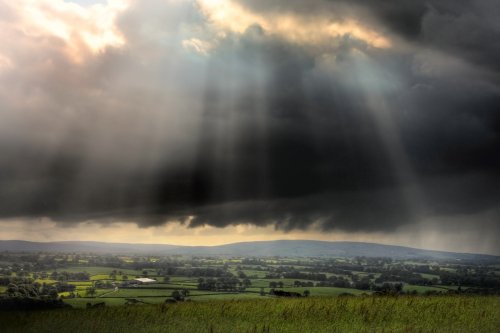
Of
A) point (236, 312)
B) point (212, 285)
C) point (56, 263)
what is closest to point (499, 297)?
point (236, 312)

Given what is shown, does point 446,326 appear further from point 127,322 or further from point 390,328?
point 127,322

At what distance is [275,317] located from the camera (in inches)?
761

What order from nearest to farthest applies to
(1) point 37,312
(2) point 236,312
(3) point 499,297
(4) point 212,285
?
(1) point 37,312, (2) point 236,312, (3) point 499,297, (4) point 212,285

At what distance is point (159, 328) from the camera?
Result: 1783cm

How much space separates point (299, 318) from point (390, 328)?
10.9ft

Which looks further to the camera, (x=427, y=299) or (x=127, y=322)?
(x=427, y=299)

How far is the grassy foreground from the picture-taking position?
17.8 metres

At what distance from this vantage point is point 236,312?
1972 centimetres

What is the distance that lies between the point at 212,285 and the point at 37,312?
31.2 m

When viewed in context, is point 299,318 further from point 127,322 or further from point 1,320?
point 1,320

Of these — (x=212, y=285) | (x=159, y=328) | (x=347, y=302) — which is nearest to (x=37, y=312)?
(x=159, y=328)

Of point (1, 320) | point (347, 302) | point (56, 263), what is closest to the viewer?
point (1, 320)

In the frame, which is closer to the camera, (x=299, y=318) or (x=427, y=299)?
(x=299, y=318)

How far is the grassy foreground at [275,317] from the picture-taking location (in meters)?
17.8
